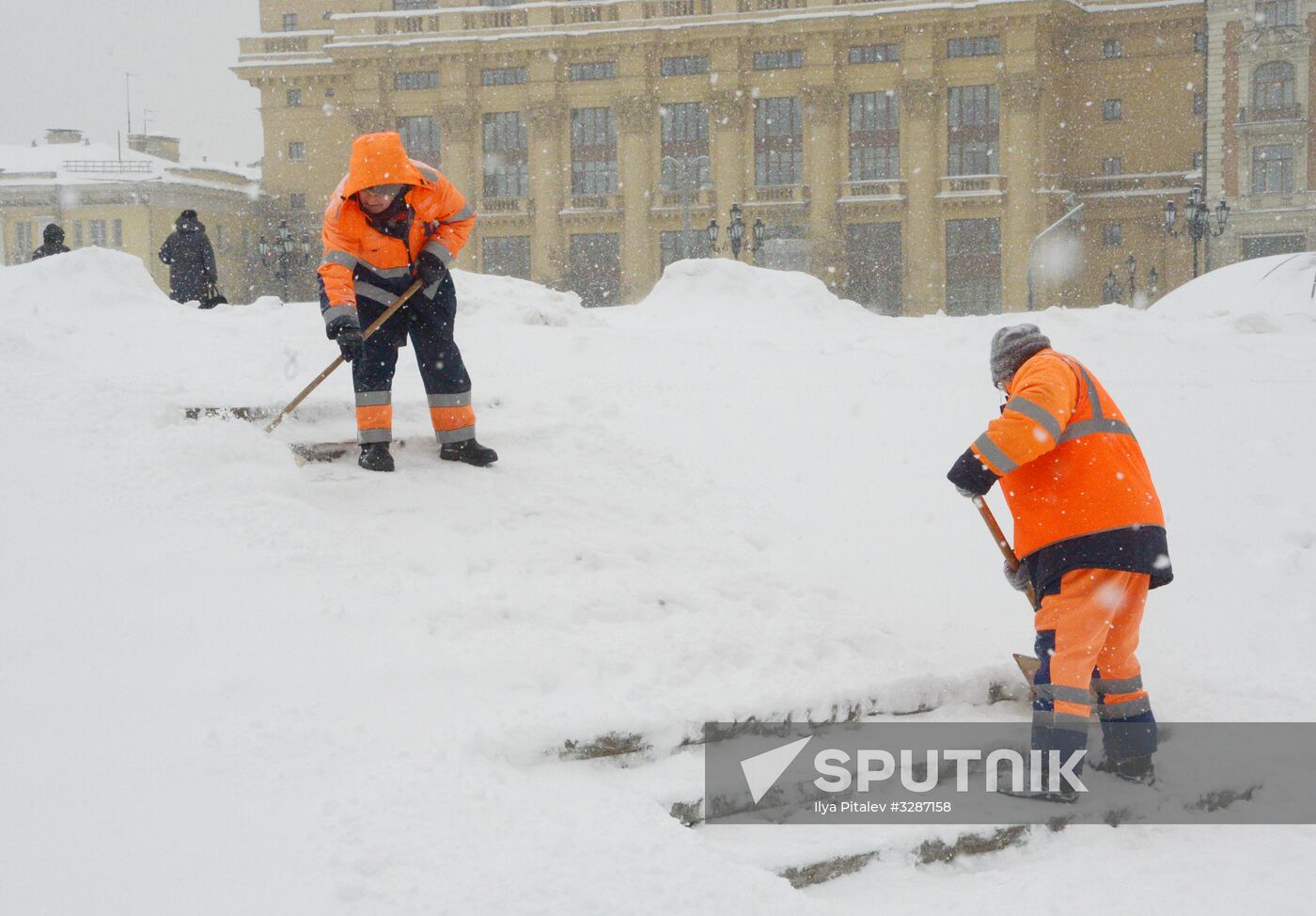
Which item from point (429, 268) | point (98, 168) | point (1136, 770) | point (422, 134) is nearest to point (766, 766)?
point (1136, 770)

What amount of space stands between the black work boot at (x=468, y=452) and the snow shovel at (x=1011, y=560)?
2.48 m

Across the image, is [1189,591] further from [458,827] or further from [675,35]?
[675,35]

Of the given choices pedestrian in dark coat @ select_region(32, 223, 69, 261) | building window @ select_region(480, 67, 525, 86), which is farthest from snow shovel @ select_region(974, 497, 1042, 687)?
building window @ select_region(480, 67, 525, 86)

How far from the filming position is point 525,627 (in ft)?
13.4

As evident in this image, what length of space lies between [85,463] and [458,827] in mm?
2858

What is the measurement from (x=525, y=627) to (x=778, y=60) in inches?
1608

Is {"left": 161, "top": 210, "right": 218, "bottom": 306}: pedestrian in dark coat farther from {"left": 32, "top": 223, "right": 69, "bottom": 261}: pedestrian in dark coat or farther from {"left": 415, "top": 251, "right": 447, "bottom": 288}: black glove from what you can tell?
{"left": 415, "top": 251, "right": 447, "bottom": 288}: black glove

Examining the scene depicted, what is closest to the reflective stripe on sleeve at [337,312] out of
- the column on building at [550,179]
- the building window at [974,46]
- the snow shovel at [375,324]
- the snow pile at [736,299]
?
the snow shovel at [375,324]

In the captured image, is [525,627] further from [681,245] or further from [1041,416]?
[681,245]

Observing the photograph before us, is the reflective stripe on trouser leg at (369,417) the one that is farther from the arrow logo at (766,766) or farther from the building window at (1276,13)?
the building window at (1276,13)

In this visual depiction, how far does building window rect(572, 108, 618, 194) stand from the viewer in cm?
4331

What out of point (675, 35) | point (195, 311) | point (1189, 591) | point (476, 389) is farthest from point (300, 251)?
point (1189, 591)

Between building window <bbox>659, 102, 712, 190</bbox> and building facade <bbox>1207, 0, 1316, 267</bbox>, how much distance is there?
18.0 meters

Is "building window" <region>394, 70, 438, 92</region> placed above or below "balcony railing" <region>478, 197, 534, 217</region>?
above
